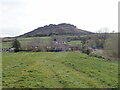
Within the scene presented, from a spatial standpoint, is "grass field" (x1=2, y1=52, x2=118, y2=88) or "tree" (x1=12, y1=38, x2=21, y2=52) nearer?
"grass field" (x1=2, y1=52, x2=118, y2=88)

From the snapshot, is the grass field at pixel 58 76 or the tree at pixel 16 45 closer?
the grass field at pixel 58 76

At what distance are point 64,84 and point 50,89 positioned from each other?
4.16ft

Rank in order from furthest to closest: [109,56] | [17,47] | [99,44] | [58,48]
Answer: [58,48]
[17,47]
[99,44]
[109,56]

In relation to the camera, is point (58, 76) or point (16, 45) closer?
point (58, 76)

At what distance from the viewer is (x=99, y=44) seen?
57875 mm

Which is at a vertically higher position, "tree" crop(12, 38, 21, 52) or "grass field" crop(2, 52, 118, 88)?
"tree" crop(12, 38, 21, 52)

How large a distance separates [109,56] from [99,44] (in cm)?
3009

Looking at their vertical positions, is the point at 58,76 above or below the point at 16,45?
below

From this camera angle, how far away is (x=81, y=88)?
30.2ft

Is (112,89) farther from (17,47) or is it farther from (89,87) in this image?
(17,47)

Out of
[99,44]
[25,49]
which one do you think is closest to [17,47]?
[25,49]

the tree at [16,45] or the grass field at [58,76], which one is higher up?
the tree at [16,45]

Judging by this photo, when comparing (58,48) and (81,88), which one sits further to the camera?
(58,48)

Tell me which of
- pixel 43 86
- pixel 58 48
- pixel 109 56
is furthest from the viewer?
pixel 58 48
